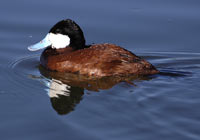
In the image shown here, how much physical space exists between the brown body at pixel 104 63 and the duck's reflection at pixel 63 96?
1.35 ft

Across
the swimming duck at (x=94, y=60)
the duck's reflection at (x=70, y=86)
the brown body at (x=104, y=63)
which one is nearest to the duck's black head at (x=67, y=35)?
the swimming duck at (x=94, y=60)

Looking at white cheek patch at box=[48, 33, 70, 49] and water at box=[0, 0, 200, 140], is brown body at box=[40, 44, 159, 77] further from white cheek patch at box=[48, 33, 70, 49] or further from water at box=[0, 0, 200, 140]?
white cheek patch at box=[48, 33, 70, 49]

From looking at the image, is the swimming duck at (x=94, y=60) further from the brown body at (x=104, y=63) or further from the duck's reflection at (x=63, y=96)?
the duck's reflection at (x=63, y=96)

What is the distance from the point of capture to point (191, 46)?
8609 mm

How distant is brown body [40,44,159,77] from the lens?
720 centimetres

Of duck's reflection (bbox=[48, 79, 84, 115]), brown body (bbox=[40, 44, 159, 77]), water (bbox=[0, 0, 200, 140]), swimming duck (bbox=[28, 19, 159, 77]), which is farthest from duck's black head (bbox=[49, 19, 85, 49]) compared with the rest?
duck's reflection (bbox=[48, 79, 84, 115])

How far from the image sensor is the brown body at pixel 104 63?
7199mm

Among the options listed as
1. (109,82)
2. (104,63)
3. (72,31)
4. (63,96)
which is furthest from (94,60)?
(63,96)

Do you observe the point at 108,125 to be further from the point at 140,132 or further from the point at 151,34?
the point at 151,34

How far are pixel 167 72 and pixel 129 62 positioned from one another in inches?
27.4

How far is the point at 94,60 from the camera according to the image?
720cm

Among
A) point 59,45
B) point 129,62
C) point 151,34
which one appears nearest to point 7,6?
point 59,45

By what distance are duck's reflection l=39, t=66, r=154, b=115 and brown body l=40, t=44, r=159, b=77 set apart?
0.10 m

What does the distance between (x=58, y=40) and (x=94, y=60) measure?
0.95 meters
